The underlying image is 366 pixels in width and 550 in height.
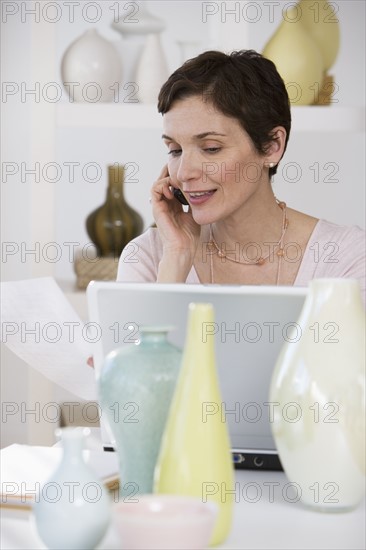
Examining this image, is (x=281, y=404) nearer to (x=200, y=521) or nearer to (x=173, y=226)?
(x=200, y=521)

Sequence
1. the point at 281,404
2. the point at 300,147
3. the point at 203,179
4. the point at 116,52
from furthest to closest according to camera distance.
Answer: the point at 300,147 → the point at 116,52 → the point at 203,179 → the point at 281,404

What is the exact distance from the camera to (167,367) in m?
1.13

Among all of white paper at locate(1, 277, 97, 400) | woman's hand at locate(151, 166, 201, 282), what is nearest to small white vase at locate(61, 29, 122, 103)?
woman's hand at locate(151, 166, 201, 282)

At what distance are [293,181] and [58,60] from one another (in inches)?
39.0

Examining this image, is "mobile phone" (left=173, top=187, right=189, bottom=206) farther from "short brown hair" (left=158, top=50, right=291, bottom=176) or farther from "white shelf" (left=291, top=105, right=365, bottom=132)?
"white shelf" (left=291, top=105, right=365, bottom=132)

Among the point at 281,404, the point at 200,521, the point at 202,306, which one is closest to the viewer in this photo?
the point at 200,521

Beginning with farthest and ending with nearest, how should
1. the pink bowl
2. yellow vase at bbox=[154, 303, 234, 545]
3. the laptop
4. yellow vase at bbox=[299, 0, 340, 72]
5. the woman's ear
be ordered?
yellow vase at bbox=[299, 0, 340, 72] < the woman's ear < the laptop < yellow vase at bbox=[154, 303, 234, 545] < the pink bowl

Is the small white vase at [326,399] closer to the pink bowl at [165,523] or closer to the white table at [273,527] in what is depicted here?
the white table at [273,527]

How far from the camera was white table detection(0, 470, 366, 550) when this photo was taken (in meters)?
1.05

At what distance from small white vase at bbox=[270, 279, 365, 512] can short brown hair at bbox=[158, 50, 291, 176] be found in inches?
43.1

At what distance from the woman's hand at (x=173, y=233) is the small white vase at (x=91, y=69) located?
78cm

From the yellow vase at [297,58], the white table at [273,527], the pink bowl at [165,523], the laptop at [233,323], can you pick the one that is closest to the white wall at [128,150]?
the yellow vase at [297,58]

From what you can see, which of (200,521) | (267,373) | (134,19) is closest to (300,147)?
(134,19)

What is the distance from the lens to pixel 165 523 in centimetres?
88
